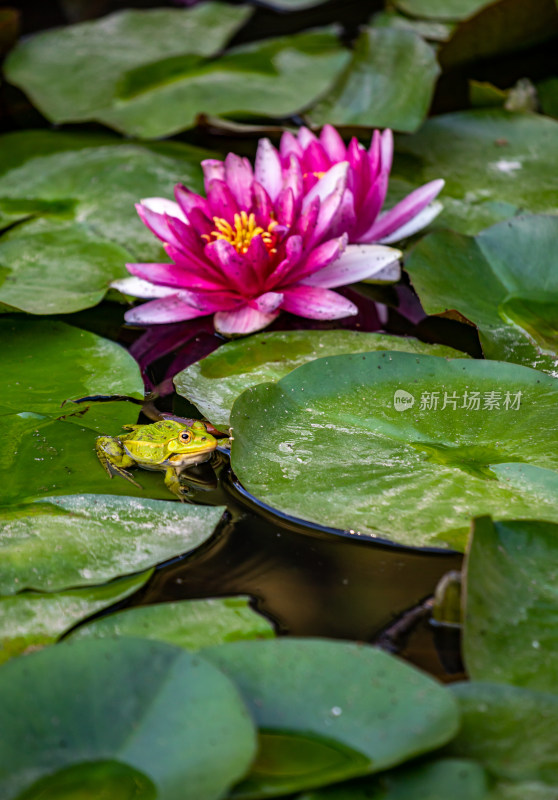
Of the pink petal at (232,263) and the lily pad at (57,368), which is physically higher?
the pink petal at (232,263)

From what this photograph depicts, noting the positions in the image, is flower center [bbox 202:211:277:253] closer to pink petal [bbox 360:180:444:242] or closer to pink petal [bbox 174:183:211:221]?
pink petal [bbox 174:183:211:221]

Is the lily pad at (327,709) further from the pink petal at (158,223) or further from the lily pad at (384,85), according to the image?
the lily pad at (384,85)

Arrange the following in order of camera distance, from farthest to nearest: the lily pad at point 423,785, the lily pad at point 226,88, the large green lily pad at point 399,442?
the lily pad at point 226,88 < the large green lily pad at point 399,442 < the lily pad at point 423,785

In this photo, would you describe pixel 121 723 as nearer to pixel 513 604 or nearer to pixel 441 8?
pixel 513 604

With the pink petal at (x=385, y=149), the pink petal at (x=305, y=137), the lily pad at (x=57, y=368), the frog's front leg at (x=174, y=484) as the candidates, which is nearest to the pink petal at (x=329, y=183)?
the pink petal at (x=385, y=149)

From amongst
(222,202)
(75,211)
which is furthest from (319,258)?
(75,211)

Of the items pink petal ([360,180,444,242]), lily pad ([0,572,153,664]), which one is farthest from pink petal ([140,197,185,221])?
lily pad ([0,572,153,664])

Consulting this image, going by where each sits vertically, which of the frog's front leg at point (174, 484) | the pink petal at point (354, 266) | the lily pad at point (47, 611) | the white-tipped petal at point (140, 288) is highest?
the pink petal at point (354, 266)

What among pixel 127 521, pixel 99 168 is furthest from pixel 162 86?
pixel 127 521
